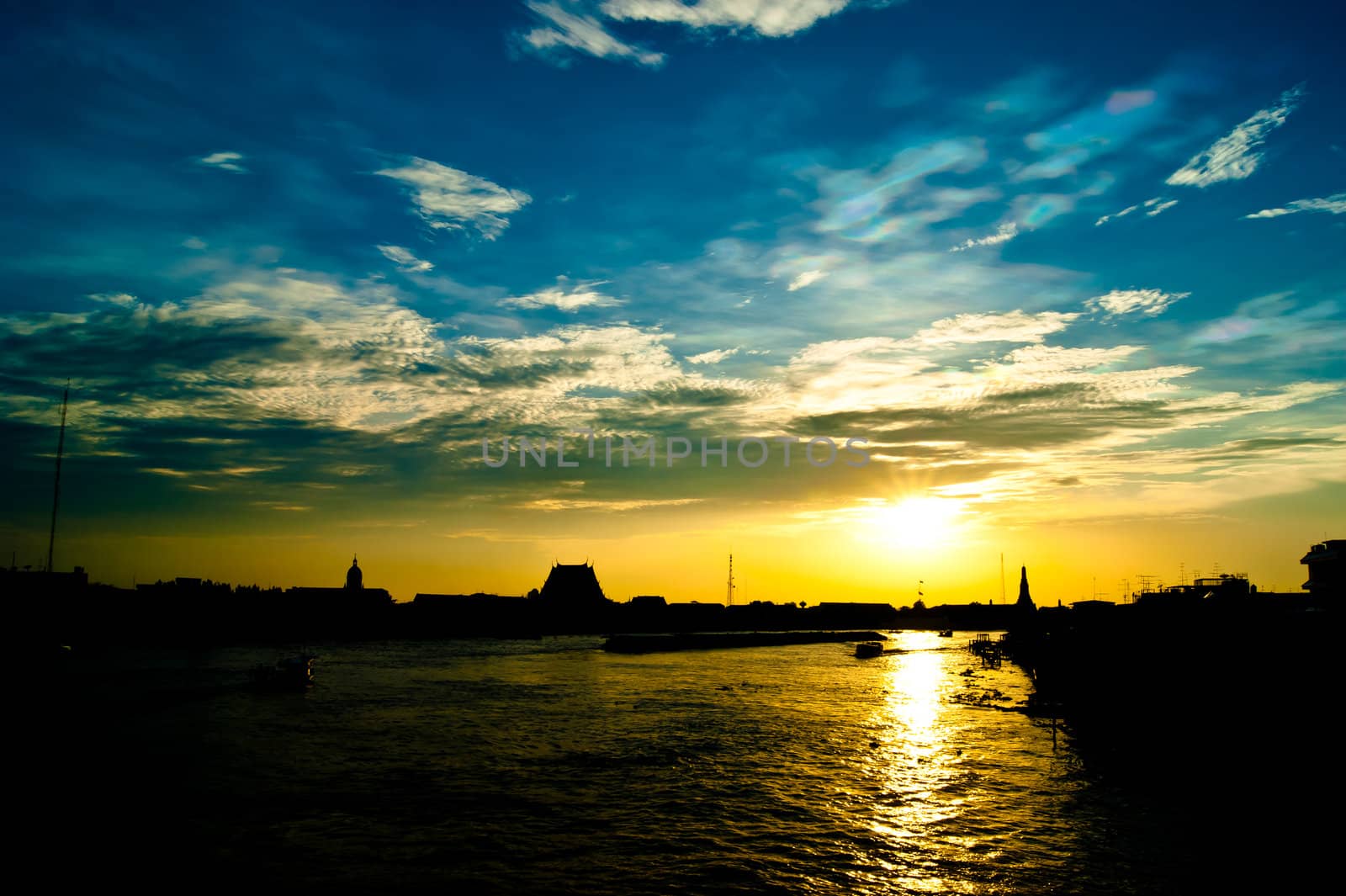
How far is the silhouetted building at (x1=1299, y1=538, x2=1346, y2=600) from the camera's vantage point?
68.1 meters

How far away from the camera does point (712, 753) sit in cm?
4938

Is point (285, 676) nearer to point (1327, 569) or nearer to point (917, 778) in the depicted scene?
point (917, 778)

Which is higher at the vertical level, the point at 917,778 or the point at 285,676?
the point at 285,676

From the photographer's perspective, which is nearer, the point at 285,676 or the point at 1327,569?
the point at 1327,569

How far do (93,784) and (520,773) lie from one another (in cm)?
2126

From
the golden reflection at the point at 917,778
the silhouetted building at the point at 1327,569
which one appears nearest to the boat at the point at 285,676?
the golden reflection at the point at 917,778

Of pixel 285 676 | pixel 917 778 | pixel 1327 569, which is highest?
Result: pixel 1327 569

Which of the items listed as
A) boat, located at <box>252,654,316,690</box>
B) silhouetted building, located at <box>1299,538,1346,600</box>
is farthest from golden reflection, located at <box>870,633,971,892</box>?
boat, located at <box>252,654,316,690</box>

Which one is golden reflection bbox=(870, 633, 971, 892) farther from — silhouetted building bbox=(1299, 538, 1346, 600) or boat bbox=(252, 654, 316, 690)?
boat bbox=(252, 654, 316, 690)

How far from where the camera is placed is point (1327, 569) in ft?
239

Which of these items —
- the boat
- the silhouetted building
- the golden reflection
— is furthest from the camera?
the boat

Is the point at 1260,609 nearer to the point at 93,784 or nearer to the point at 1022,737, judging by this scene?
the point at 1022,737

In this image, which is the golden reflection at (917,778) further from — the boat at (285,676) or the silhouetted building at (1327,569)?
the boat at (285,676)

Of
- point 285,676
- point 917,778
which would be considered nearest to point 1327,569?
point 917,778
